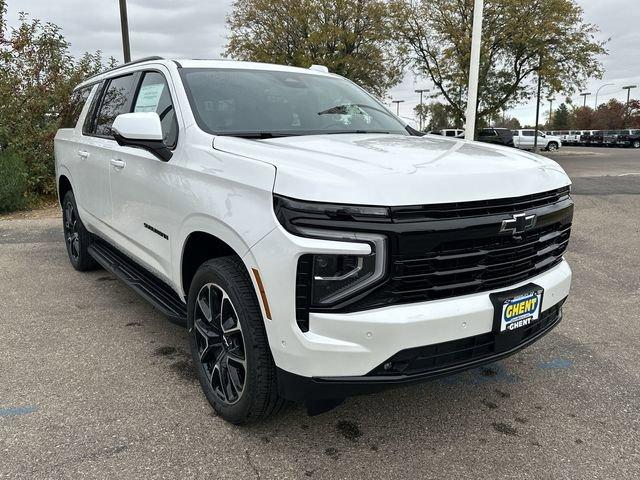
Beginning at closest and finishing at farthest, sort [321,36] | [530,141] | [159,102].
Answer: [159,102] < [321,36] < [530,141]

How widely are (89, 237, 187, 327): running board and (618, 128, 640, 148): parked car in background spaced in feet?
176

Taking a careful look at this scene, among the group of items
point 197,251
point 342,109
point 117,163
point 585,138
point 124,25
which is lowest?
point 197,251

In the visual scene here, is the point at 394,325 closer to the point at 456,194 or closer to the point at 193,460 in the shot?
the point at 456,194

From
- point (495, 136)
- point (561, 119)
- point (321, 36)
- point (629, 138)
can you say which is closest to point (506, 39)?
point (321, 36)

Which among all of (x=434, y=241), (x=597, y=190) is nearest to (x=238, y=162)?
(x=434, y=241)

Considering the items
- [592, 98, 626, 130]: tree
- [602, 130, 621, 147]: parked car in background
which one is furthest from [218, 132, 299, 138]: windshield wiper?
[592, 98, 626, 130]: tree

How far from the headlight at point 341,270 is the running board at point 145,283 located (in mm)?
1284

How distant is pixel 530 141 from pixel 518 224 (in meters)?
43.8

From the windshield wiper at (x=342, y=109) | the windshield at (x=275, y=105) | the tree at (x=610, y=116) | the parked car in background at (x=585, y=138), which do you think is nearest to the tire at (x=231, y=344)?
the windshield at (x=275, y=105)

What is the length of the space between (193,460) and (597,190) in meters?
11.3

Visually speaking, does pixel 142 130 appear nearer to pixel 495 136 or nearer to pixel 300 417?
pixel 300 417

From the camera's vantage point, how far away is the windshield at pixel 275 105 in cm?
329

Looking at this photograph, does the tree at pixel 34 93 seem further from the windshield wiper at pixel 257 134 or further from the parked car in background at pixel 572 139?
the parked car in background at pixel 572 139

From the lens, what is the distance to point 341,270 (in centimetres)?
222
